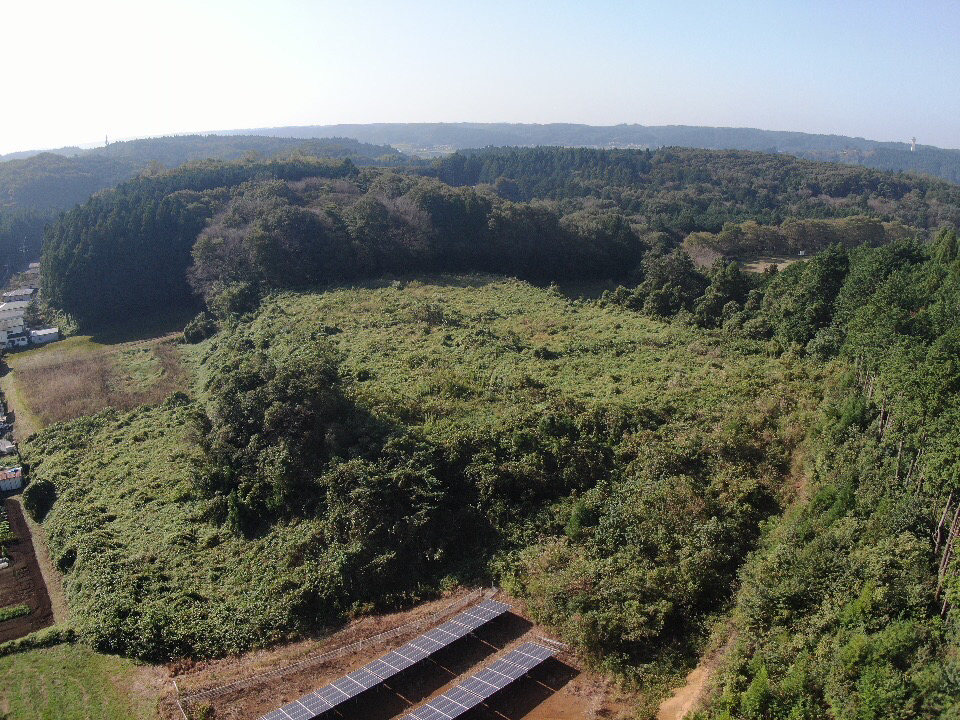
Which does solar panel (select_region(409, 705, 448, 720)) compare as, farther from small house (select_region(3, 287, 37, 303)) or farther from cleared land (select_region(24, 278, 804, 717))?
small house (select_region(3, 287, 37, 303))

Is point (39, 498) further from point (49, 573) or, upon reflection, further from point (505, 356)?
point (505, 356)

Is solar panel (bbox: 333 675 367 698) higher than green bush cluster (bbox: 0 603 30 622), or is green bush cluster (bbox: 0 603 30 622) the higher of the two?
solar panel (bbox: 333 675 367 698)

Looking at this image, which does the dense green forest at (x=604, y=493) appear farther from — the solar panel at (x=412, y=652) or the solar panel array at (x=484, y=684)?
the solar panel at (x=412, y=652)

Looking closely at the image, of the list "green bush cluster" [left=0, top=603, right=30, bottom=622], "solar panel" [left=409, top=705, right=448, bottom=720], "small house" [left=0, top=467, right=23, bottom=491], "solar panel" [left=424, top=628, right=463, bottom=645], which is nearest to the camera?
"solar panel" [left=409, top=705, right=448, bottom=720]

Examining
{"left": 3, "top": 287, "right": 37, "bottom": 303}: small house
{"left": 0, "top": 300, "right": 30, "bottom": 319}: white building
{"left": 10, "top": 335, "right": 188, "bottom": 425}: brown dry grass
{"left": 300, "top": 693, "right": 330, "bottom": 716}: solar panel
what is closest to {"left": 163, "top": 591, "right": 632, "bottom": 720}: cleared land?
{"left": 300, "top": 693, "right": 330, "bottom": 716}: solar panel

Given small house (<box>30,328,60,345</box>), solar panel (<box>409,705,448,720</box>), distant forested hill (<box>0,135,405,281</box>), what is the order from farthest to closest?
distant forested hill (<box>0,135,405,281</box>), small house (<box>30,328,60,345</box>), solar panel (<box>409,705,448,720</box>)

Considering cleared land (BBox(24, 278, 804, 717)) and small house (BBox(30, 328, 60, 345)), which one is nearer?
cleared land (BBox(24, 278, 804, 717))

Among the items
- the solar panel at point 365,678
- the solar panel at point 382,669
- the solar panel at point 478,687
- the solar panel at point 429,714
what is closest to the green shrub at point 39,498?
the solar panel at point 365,678

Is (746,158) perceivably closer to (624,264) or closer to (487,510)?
(624,264)

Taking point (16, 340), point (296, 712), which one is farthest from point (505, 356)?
point (16, 340)
